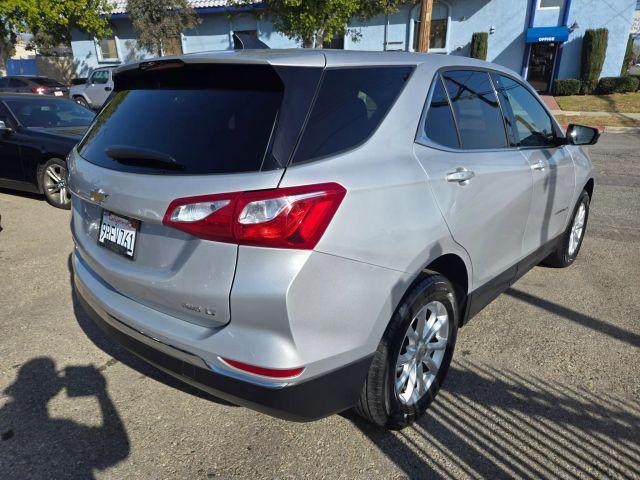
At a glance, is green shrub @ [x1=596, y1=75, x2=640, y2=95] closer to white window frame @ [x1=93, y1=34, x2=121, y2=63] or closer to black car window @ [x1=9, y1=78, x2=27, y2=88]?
black car window @ [x1=9, y1=78, x2=27, y2=88]

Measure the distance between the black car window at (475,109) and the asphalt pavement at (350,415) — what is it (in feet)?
4.47

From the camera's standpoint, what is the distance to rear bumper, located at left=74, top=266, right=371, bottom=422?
71.2 inches

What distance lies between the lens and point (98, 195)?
2160 millimetres

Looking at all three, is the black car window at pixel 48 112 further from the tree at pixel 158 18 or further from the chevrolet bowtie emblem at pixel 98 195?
the tree at pixel 158 18

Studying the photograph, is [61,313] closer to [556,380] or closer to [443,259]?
[443,259]

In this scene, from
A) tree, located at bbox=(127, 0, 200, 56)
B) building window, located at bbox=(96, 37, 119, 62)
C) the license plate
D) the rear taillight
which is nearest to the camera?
the rear taillight

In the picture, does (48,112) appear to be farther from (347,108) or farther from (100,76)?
(100,76)

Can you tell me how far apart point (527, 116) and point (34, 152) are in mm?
6106

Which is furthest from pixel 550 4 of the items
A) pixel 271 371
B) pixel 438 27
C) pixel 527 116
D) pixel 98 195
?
pixel 271 371

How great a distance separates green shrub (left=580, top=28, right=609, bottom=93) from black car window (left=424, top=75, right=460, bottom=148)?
22859mm

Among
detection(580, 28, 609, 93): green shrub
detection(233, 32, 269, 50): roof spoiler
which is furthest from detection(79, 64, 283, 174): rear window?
detection(580, 28, 609, 93): green shrub

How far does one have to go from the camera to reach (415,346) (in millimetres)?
2369

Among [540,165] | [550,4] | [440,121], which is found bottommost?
[540,165]

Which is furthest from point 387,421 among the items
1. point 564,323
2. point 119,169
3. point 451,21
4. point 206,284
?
point 451,21
